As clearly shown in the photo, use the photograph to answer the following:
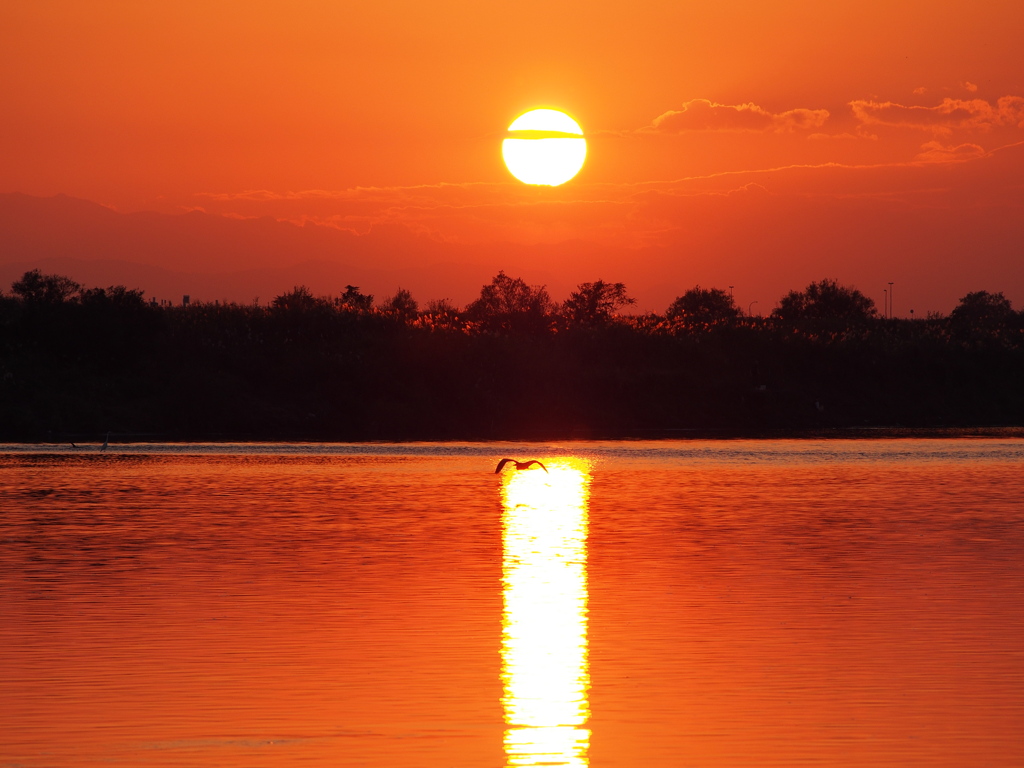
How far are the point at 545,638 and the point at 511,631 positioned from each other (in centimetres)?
50

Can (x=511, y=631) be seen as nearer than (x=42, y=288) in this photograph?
Yes

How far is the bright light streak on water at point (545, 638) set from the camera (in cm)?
1139

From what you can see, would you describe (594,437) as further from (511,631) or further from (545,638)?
(545,638)

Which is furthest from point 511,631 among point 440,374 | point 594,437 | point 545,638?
point 440,374

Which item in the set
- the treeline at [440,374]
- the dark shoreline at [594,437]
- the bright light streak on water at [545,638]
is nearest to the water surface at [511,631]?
the bright light streak on water at [545,638]

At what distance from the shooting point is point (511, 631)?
16.2 meters

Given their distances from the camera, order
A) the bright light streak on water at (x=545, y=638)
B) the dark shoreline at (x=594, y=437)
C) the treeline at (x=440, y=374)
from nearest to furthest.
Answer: the bright light streak on water at (x=545, y=638), the dark shoreline at (x=594, y=437), the treeline at (x=440, y=374)

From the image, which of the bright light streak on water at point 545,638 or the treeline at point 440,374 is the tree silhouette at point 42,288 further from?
the bright light streak on water at point 545,638

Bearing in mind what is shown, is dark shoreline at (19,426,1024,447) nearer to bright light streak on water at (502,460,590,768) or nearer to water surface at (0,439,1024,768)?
water surface at (0,439,1024,768)

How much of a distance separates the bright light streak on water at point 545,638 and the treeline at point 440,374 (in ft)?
148

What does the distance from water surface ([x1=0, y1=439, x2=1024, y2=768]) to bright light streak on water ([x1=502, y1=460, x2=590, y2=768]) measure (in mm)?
Answer: 50

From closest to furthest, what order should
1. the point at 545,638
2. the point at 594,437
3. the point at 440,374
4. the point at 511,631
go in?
the point at 545,638 < the point at 511,631 < the point at 594,437 < the point at 440,374

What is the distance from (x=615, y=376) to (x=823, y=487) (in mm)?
47396

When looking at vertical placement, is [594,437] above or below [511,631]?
above
